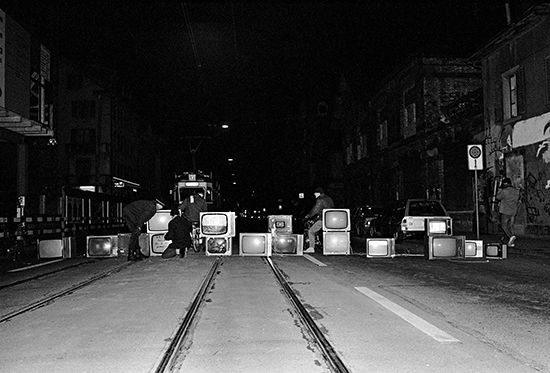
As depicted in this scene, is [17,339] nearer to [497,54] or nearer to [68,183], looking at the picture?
[497,54]

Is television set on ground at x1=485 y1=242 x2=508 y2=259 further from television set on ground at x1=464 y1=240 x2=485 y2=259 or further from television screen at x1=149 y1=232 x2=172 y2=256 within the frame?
television screen at x1=149 y1=232 x2=172 y2=256

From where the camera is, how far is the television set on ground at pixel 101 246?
16078mm

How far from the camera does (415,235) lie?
2295cm

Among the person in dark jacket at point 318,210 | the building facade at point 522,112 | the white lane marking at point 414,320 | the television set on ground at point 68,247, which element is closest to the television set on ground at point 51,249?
the television set on ground at point 68,247

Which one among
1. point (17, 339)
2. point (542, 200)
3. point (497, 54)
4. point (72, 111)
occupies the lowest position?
point (17, 339)

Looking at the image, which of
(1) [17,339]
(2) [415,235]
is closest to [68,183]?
(2) [415,235]

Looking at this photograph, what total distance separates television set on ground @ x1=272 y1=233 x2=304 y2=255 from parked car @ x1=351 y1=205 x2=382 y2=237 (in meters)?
10.5

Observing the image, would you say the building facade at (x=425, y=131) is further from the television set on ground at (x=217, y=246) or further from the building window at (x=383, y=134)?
the television set on ground at (x=217, y=246)

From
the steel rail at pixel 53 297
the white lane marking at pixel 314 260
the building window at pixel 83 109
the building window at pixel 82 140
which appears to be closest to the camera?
the steel rail at pixel 53 297

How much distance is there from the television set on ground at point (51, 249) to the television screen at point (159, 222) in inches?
92.4

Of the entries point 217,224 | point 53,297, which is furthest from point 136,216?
point 53,297

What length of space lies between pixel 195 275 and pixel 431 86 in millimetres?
25070

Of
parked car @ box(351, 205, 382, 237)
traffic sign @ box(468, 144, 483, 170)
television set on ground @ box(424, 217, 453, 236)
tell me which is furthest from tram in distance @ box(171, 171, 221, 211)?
traffic sign @ box(468, 144, 483, 170)

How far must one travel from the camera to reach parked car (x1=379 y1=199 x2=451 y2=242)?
21906mm
